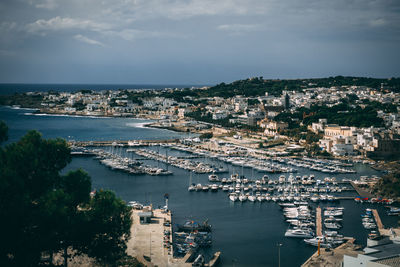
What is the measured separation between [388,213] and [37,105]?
55.4 m

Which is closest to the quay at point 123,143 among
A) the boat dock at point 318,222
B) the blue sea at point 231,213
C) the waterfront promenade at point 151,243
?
the blue sea at point 231,213

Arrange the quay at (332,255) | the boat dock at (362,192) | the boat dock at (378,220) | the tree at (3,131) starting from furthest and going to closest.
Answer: the boat dock at (362,192) → the boat dock at (378,220) → the quay at (332,255) → the tree at (3,131)

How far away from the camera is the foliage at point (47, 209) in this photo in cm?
720

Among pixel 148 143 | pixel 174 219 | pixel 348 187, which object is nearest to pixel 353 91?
pixel 148 143

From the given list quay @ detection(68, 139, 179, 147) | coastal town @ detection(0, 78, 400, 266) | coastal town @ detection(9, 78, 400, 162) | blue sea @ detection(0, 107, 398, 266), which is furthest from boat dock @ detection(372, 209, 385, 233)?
quay @ detection(68, 139, 179, 147)

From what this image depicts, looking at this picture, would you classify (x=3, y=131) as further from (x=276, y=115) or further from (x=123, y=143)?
(x=276, y=115)

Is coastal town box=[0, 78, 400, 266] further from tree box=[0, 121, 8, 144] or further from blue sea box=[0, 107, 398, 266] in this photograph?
tree box=[0, 121, 8, 144]

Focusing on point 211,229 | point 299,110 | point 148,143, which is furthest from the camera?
point 299,110

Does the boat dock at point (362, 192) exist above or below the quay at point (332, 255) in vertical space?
above

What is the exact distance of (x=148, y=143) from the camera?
96.6ft

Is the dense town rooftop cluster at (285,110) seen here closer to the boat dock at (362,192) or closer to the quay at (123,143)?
the quay at (123,143)

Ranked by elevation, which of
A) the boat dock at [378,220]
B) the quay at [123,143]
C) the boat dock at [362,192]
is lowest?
the boat dock at [378,220]

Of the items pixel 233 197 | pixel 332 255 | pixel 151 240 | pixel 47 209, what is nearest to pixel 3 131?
pixel 47 209

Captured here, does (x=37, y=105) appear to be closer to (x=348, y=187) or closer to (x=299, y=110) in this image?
(x=299, y=110)
